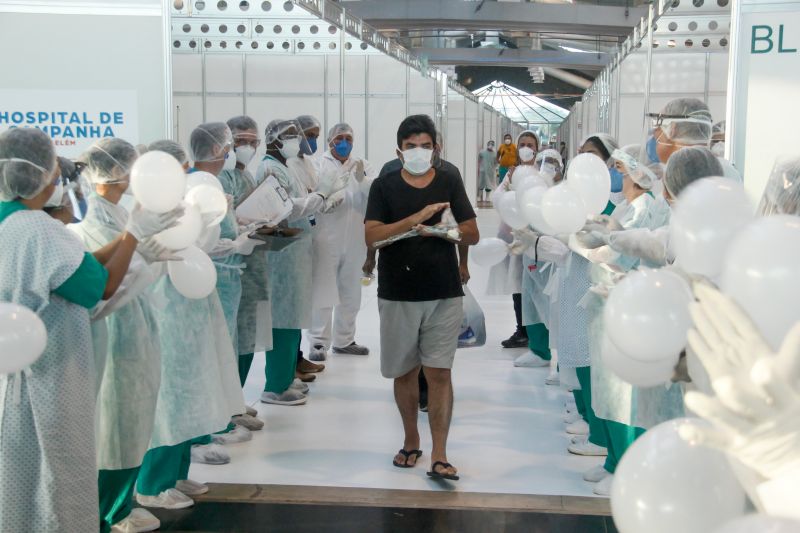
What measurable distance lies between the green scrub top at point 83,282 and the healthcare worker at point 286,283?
8.95ft

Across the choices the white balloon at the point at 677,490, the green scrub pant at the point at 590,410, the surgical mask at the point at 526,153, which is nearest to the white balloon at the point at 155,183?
the white balloon at the point at 677,490

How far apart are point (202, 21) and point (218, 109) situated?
799mm

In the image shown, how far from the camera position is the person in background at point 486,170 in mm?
22391

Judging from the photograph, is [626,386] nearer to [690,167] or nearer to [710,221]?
[690,167]

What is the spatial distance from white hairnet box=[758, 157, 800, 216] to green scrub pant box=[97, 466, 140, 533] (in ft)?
7.31

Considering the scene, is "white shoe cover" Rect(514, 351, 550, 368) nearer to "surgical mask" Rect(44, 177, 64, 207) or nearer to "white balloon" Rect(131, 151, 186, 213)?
"white balloon" Rect(131, 151, 186, 213)

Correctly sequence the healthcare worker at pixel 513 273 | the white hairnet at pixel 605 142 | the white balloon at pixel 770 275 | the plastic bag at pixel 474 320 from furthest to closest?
the healthcare worker at pixel 513 273 → the plastic bag at pixel 474 320 → the white hairnet at pixel 605 142 → the white balloon at pixel 770 275

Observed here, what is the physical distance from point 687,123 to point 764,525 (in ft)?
8.77

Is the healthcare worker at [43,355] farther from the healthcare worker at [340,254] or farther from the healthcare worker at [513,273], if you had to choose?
the healthcare worker at [513,273]

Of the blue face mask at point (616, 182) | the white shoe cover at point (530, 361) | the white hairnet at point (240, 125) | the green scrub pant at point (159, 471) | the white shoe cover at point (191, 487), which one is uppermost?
the white hairnet at point (240, 125)

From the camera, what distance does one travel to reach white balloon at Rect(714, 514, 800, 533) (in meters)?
1.07

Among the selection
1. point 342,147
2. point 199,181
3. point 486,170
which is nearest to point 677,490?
point 199,181

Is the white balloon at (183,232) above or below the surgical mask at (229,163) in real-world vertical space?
below

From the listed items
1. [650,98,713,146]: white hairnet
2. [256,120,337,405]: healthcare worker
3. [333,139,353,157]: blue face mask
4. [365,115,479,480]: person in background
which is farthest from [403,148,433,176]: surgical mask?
[333,139,353,157]: blue face mask
